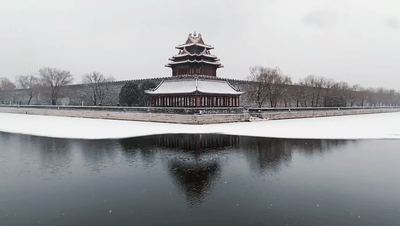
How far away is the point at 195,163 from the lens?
43.7 ft

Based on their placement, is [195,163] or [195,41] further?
[195,41]

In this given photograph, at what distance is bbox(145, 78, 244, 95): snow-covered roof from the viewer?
40.4 m

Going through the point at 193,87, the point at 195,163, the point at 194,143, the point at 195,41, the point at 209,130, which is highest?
the point at 195,41

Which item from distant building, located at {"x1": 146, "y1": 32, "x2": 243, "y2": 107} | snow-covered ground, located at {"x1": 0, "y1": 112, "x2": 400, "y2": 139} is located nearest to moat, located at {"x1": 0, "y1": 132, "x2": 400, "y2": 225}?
snow-covered ground, located at {"x1": 0, "y1": 112, "x2": 400, "y2": 139}

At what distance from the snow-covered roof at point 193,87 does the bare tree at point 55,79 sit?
35.2m

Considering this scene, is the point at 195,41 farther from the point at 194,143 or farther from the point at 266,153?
the point at 266,153

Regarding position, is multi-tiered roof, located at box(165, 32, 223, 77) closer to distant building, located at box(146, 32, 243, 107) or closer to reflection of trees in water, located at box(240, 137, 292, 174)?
distant building, located at box(146, 32, 243, 107)

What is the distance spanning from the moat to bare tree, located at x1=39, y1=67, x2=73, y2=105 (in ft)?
184

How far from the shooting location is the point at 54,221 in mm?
7086

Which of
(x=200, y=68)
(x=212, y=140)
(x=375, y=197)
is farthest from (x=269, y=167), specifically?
(x=200, y=68)

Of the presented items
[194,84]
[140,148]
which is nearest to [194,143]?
[140,148]

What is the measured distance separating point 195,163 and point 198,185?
10.9ft

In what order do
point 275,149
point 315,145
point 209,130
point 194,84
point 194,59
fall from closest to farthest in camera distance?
point 275,149, point 315,145, point 209,130, point 194,84, point 194,59

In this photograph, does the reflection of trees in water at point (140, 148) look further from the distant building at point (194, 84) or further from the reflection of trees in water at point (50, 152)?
the distant building at point (194, 84)
